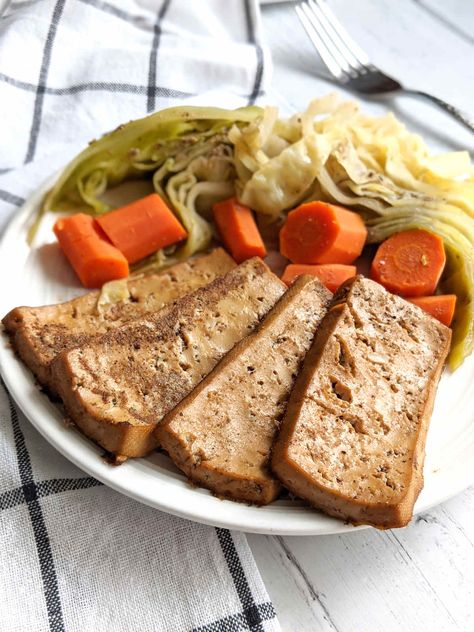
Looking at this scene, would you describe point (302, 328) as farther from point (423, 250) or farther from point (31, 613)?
point (31, 613)

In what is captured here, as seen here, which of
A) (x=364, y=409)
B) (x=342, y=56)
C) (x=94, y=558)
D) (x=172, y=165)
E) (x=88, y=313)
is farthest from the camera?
(x=342, y=56)

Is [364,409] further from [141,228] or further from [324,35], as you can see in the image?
[324,35]

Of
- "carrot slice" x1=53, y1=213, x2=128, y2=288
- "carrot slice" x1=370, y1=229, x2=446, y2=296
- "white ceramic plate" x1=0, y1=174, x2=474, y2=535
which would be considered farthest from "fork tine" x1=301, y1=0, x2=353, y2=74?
"white ceramic plate" x1=0, y1=174, x2=474, y2=535

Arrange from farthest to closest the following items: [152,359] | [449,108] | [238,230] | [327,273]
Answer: [449,108] < [238,230] < [327,273] < [152,359]

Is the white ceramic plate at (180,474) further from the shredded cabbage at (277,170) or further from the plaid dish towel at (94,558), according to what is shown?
the shredded cabbage at (277,170)

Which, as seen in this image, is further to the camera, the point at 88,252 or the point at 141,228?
the point at 141,228

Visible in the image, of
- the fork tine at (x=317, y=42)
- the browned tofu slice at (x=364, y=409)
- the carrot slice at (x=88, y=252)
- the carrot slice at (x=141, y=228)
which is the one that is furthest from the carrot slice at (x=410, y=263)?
the fork tine at (x=317, y=42)

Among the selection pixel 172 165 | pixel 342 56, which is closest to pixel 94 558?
pixel 172 165
